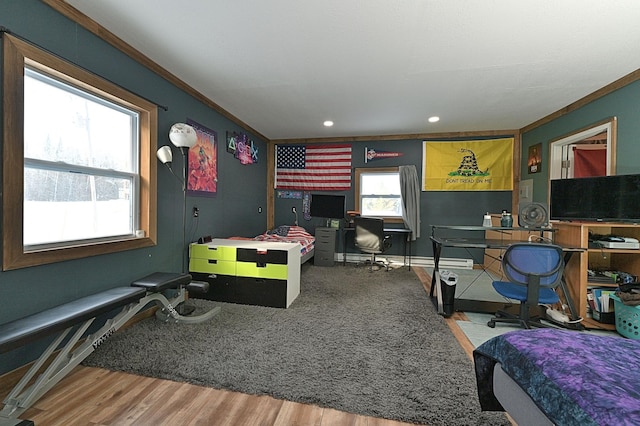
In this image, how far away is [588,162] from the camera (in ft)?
13.0

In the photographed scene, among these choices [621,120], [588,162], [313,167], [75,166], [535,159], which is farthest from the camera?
[313,167]

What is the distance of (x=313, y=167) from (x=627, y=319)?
4789mm

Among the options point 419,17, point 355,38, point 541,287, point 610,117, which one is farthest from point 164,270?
point 610,117

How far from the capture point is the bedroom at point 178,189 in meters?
1.69

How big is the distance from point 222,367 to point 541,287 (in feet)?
9.00

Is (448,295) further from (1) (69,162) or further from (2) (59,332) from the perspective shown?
(1) (69,162)

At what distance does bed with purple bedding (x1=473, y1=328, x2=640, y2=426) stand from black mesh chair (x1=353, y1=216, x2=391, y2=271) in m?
3.22

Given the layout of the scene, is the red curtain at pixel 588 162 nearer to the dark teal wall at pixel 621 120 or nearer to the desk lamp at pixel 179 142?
the dark teal wall at pixel 621 120

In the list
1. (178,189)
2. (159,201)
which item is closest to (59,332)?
(159,201)

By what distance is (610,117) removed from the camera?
297cm

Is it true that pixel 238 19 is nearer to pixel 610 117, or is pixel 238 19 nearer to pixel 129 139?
pixel 129 139

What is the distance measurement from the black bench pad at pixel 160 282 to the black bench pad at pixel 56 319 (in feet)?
0.60

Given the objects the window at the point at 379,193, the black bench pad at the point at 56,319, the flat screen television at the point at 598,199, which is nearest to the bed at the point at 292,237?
the window at the point at 379,193

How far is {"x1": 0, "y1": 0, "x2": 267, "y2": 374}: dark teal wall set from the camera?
1.63 meters
